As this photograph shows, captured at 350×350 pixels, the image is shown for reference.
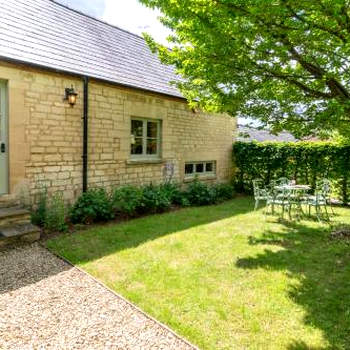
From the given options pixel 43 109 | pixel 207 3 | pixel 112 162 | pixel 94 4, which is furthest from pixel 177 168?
pixel 94 4

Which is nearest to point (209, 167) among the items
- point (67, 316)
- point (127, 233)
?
point (127, 233)

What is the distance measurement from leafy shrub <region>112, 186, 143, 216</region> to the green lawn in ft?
1.60

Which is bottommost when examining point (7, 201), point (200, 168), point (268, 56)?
point (7, 201)

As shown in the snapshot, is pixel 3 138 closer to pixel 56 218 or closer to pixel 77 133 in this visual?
pixel 77 133

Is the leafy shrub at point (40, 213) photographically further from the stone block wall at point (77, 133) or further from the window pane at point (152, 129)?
the window pane at point (152, 129)

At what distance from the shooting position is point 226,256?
509 cm

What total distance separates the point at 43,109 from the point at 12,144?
3.47ft

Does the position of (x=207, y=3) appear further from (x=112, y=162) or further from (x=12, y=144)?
(x=112, y=162)

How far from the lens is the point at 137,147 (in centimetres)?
914

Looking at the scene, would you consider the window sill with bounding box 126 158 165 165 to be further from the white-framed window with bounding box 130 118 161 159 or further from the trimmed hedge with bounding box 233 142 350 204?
the trimmed hedge with bounding box 233 142 350 204

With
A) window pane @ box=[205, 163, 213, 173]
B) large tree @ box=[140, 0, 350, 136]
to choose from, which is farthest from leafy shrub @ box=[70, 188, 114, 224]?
window pane @ box=[205, 163, 213, 173]

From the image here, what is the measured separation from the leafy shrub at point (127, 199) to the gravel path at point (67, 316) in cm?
322

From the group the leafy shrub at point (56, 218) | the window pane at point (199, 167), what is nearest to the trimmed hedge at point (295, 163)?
the window pane at point (199, 167)

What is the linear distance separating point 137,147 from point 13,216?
428 centimetres
